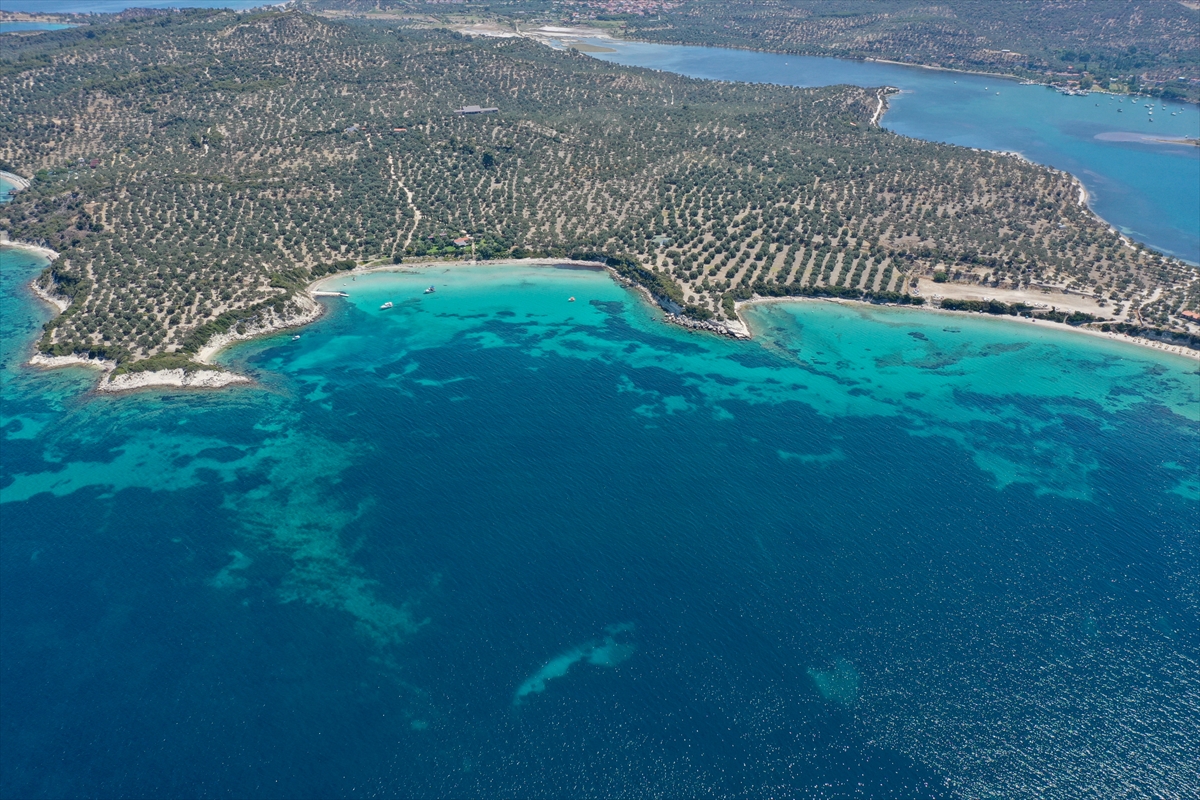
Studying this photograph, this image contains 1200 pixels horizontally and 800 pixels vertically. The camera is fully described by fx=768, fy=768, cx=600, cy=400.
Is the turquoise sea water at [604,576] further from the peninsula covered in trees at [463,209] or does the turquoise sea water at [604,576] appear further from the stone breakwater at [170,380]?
the peninsula covered in trees at [463,209]

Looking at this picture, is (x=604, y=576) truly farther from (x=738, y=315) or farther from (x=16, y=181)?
(x=16, y=181)

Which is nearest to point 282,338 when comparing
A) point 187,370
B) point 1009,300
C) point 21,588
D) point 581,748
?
point 187,370

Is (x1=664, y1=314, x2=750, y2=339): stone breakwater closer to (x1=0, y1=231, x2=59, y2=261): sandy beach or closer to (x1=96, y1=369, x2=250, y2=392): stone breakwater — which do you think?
(x1=96, y1=369, x2=250, y2=392): stone breakwater

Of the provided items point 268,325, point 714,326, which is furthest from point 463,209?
point 714,326

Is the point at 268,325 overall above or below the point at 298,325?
below

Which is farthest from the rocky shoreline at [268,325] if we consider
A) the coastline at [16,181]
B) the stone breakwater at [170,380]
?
the coastline at [16,181]

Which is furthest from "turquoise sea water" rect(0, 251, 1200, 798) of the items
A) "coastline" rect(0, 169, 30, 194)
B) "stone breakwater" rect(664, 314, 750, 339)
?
"coastline" rect(0, 169, 30, 194)
